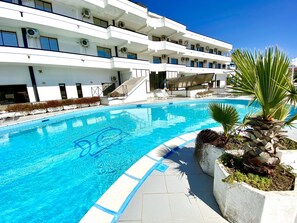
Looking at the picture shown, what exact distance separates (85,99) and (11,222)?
13.3 meters

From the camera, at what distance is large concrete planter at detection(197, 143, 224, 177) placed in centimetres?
279

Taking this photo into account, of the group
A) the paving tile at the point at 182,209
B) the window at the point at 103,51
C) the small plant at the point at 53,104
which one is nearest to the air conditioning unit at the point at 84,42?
the window at the point at 103,51

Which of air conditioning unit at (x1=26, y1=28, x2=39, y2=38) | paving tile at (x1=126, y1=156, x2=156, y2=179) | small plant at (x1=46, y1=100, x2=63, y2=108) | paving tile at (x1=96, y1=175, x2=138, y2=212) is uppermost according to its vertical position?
air conditioning unit at (x1=26, y1=28, x2=39, y2=38)

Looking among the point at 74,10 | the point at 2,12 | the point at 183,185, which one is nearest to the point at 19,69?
the point at 2,12

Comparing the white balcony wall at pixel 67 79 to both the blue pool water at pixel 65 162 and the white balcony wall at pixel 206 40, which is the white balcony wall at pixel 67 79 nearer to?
the blue pool water at pixel 65 162

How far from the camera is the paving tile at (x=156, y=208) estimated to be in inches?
82.9

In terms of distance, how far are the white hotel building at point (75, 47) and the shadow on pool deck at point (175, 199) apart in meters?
14.6

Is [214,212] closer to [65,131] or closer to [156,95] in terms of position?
[65,131]

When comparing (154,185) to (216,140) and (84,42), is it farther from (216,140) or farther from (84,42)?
(84,42)

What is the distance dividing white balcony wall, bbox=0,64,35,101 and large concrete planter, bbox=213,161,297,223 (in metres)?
17.1

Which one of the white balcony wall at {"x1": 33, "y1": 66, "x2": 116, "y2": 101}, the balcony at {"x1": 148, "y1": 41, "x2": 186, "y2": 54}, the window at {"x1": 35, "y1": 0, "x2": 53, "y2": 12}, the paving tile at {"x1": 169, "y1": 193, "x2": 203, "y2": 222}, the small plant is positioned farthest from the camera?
the balcony at {"x1": 148, "y1": 41, "x2": 186, "y2": 54}

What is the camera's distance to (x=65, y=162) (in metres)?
4.97

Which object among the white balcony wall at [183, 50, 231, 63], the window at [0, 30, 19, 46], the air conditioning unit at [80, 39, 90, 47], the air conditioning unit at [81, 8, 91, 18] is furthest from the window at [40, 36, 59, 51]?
the white balcony wall at [183, 50, 231, 63]

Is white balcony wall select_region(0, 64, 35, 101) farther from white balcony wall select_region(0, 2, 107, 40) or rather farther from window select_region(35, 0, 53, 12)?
window select_region(35, 0, 53, 12)
